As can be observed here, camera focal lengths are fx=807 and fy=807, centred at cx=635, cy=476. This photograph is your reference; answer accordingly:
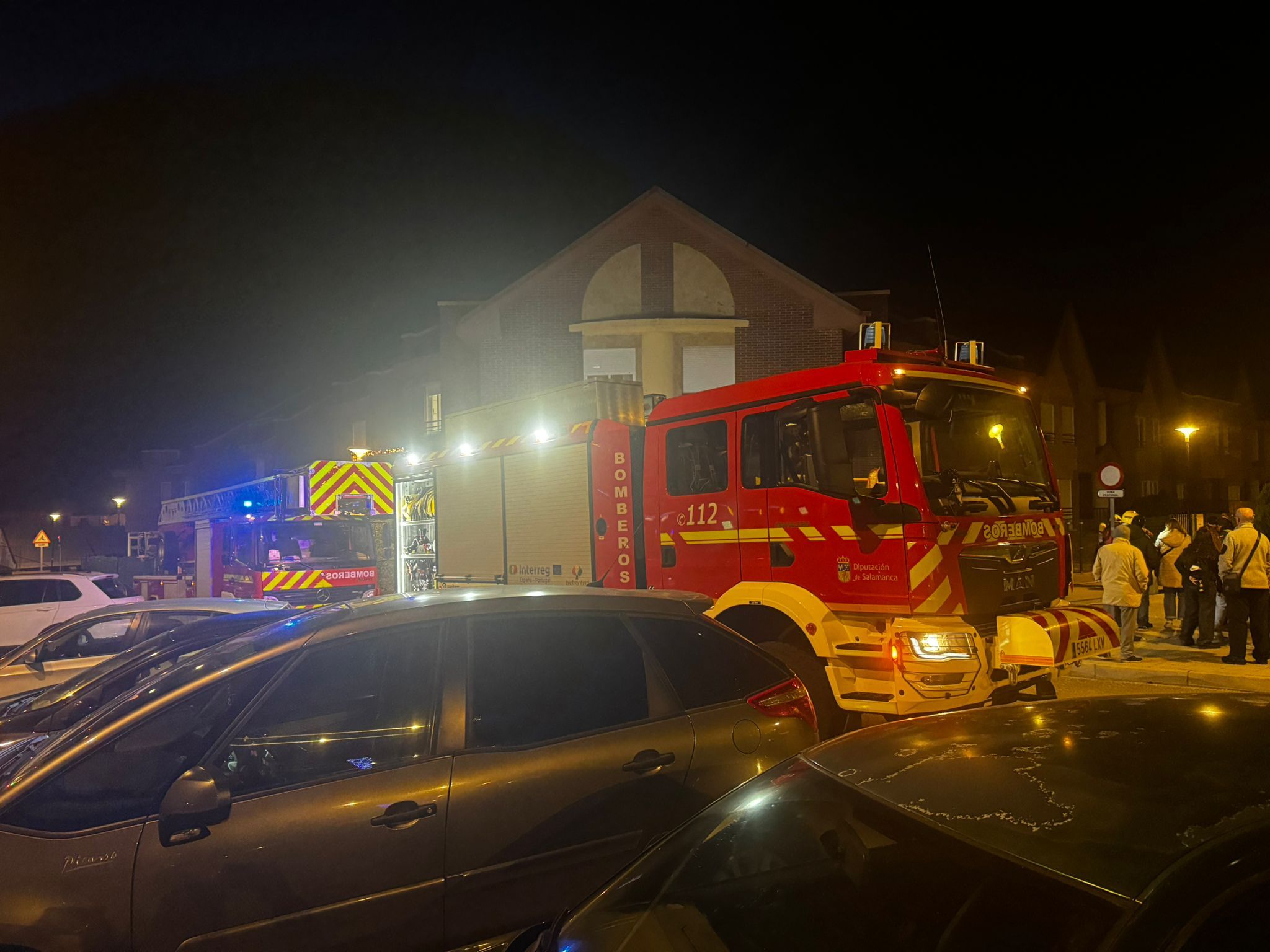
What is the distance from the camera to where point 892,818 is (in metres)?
1.77

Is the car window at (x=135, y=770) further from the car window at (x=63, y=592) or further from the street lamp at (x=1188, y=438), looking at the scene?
the street lamp at (x=1188, y=438)

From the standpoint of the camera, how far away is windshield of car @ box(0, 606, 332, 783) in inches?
113

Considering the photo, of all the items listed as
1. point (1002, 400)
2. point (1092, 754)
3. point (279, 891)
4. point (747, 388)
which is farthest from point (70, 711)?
point (1002, 400)

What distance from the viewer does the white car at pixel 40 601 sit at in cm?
1059

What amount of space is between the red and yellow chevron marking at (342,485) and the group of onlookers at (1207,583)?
10508mm

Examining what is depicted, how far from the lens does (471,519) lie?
Result: 920cm

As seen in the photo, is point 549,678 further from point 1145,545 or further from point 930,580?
point 1145,545

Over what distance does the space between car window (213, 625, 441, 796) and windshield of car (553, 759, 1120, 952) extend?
121cm

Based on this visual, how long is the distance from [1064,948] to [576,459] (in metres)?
6.54

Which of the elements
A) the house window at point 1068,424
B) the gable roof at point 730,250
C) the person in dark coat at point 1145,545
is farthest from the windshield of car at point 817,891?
the house window at point 1068,424

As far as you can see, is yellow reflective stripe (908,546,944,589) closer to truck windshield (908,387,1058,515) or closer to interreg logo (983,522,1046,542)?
truck windshield (908,387,1058,515)

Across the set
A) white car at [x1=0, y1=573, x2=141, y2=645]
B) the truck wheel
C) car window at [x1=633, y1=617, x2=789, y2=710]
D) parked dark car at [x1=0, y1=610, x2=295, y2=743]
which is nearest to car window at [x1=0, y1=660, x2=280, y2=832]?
car window at [x1=633, y1=617, x2=789, y2=710]

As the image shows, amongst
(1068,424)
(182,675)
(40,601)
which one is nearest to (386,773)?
(182,675)

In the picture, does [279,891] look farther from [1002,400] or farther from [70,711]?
[1002,400]
